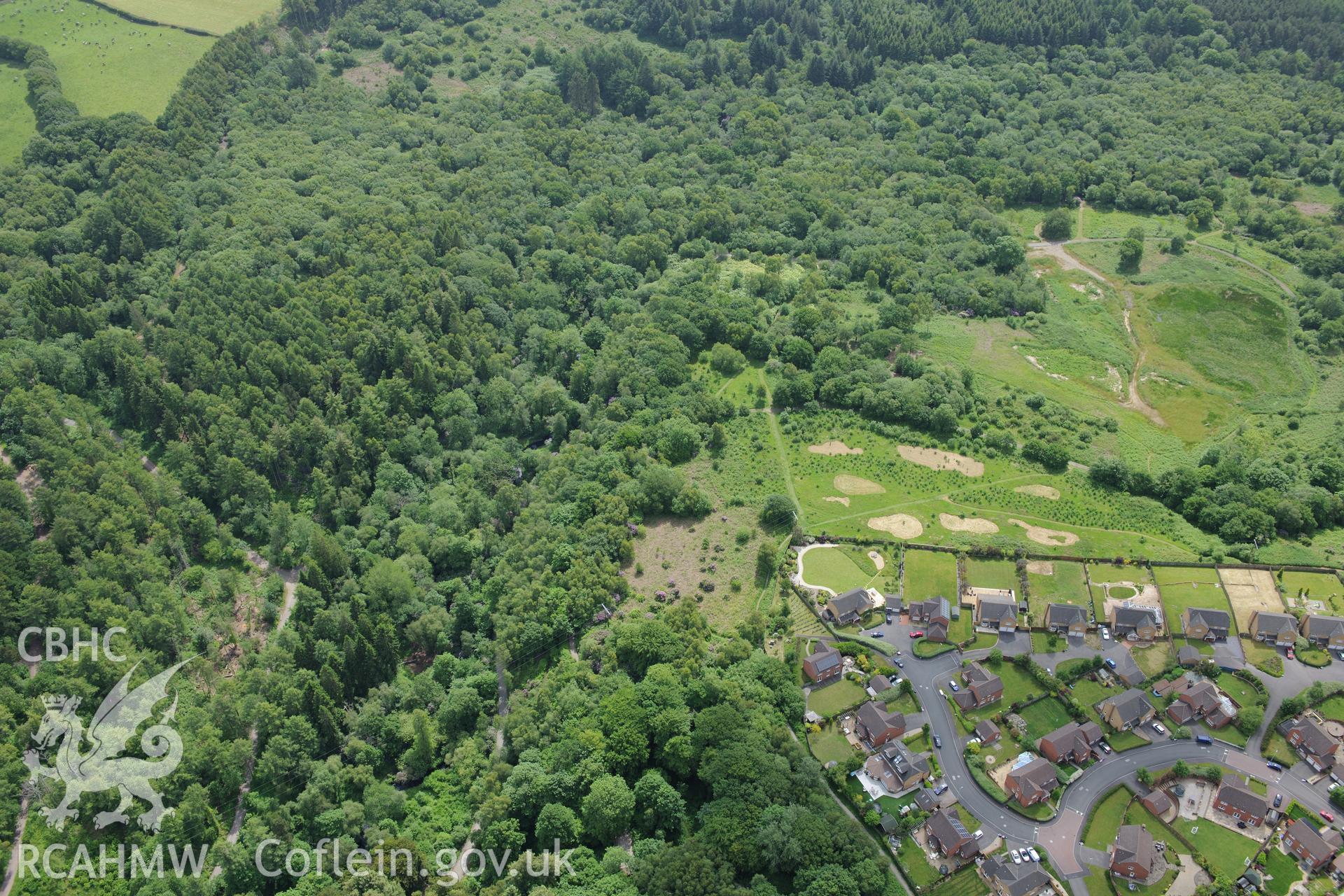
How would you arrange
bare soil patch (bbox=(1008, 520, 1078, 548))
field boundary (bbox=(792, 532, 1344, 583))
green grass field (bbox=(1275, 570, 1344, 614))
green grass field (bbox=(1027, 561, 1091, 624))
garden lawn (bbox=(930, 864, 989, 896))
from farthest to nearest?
1. bare soil patch (bbox=(1008, 520, 1078, 548))
2. field boundary (bbox=(792, 532, 1344, 583))
3. green grass field (bbox=(1027, 561, 1091, 624))
4. green grass field (bbox=(1275, 570, 1344, 614))
5. garden lawn (bbox=(930, 864, 989, 896))

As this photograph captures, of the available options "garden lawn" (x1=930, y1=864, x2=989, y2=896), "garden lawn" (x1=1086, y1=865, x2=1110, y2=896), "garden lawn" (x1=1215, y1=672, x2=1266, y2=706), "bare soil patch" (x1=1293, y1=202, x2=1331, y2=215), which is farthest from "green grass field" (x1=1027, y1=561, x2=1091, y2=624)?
"bare soil patch" (x1=1293, y1=202, x2=1331, y2=215)

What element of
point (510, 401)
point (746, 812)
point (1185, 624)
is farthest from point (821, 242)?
point (746, 812)

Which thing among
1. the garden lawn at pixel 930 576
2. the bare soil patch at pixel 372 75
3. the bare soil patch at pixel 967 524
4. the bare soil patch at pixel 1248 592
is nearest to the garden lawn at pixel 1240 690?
the bare soil patch at pixel 1248 592

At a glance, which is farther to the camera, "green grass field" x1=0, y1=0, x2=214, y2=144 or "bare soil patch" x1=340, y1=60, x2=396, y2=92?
"bare soil patch" x1=340, y1=60, x2=396, y2=92

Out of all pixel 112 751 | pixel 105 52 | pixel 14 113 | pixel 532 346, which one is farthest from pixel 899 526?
pixel 105 52

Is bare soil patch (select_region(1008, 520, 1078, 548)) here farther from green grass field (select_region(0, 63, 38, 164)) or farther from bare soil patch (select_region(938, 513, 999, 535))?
green grass field (select_region(0, 63, 38, 164))

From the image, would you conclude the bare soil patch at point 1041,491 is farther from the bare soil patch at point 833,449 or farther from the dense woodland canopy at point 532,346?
the bare soil patch at point 833,449

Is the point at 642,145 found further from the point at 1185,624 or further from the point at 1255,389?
the point at 1185,624

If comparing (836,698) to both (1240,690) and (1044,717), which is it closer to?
(1044,717)
